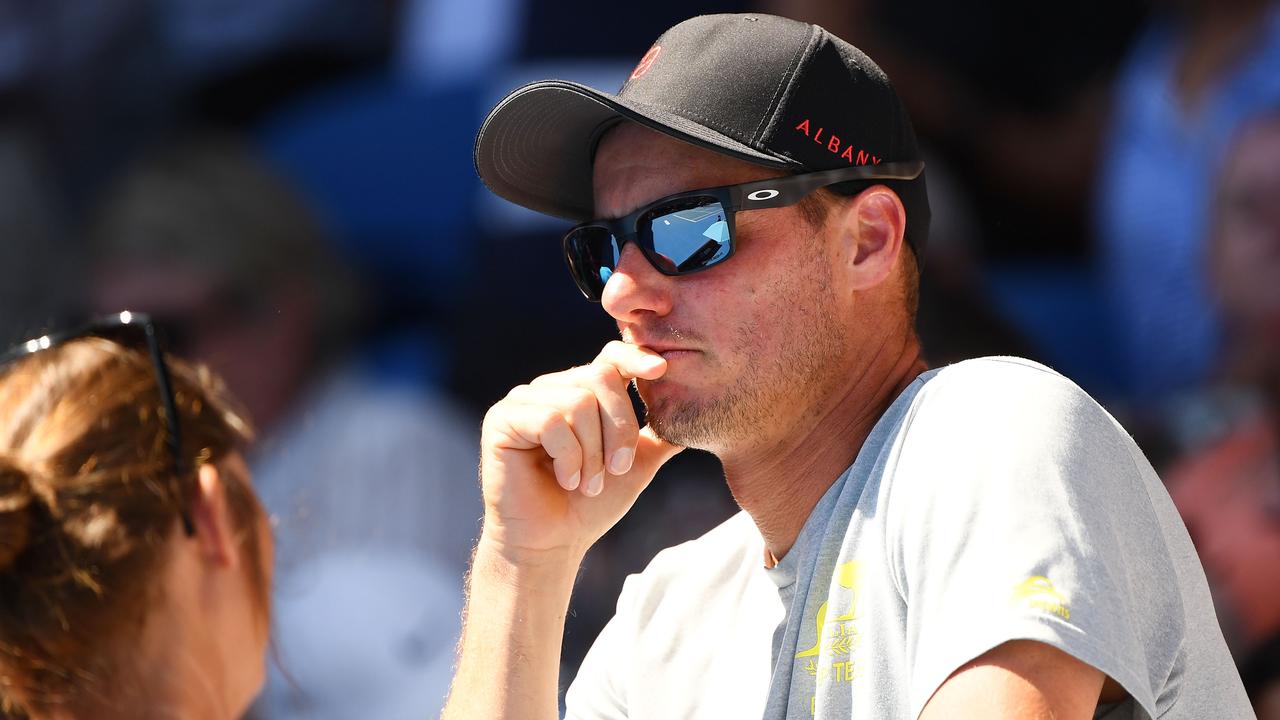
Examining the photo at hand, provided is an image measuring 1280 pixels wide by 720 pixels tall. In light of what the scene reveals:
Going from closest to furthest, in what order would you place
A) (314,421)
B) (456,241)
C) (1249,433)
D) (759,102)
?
(759,102) → (1249,433) → (456,241) → (314,421)

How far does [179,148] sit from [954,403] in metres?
3.68

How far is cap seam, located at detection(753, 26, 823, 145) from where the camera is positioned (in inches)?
76.4

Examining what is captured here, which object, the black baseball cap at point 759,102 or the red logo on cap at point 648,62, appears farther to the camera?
the red logo on cap at point 648,62

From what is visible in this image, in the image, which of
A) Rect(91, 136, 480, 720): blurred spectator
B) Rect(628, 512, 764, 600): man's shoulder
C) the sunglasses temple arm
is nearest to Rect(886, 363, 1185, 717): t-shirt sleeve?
Rect(628, 512, 764, 600): man's shoulder

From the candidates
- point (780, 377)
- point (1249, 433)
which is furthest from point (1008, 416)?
point (1249, 433)

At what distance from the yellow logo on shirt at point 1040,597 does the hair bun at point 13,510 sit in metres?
1.41

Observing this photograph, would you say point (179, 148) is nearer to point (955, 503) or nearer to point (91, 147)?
point (91, 147)

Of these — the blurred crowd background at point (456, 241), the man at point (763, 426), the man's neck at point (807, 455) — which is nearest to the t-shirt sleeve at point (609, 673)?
the man at point (763, 426)

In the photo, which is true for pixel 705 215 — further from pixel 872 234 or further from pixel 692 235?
pixel 872 234

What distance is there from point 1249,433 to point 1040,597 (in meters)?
2.12

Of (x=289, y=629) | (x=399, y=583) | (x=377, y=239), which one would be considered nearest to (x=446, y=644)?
(x=399, y=583)

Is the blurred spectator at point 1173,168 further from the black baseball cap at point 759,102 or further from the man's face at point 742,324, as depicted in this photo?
the man's face at point 742,324

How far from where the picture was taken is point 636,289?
2025mm

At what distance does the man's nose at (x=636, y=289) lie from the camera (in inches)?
78.9
